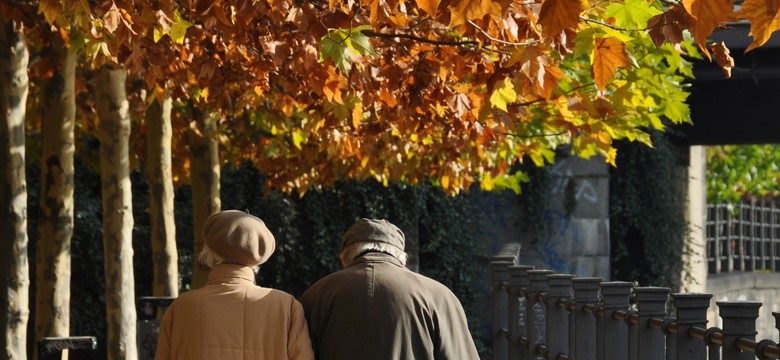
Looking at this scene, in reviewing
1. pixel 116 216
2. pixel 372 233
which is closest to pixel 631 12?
pixel 372 233

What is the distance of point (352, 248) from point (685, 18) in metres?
1.51

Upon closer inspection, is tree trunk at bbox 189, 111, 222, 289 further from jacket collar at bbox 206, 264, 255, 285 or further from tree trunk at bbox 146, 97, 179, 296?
jacket collar at bbox 206, 264, 255, 285

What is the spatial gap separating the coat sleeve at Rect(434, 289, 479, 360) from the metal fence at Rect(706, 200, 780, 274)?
28.2 meters

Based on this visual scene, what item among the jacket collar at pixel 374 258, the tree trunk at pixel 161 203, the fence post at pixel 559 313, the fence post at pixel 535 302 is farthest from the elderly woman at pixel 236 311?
the tree trunk at pixel 161 203

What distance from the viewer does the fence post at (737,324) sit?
17.7ft

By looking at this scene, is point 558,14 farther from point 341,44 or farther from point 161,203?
point 161,203

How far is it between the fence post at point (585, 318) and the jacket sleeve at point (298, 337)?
8.83ft

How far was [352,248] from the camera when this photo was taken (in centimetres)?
581

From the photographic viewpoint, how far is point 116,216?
37.1 ft

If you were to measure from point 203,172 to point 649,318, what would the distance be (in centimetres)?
836

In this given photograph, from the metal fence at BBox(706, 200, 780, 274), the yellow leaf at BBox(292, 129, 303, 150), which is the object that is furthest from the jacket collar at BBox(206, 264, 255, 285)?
the metal fence at BBox(706, 200, 780, 274)

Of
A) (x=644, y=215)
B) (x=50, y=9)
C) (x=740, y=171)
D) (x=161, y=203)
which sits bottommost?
(x=644, y=215)

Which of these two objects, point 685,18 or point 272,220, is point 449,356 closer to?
point 685,18

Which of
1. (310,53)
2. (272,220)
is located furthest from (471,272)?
(310,53)
